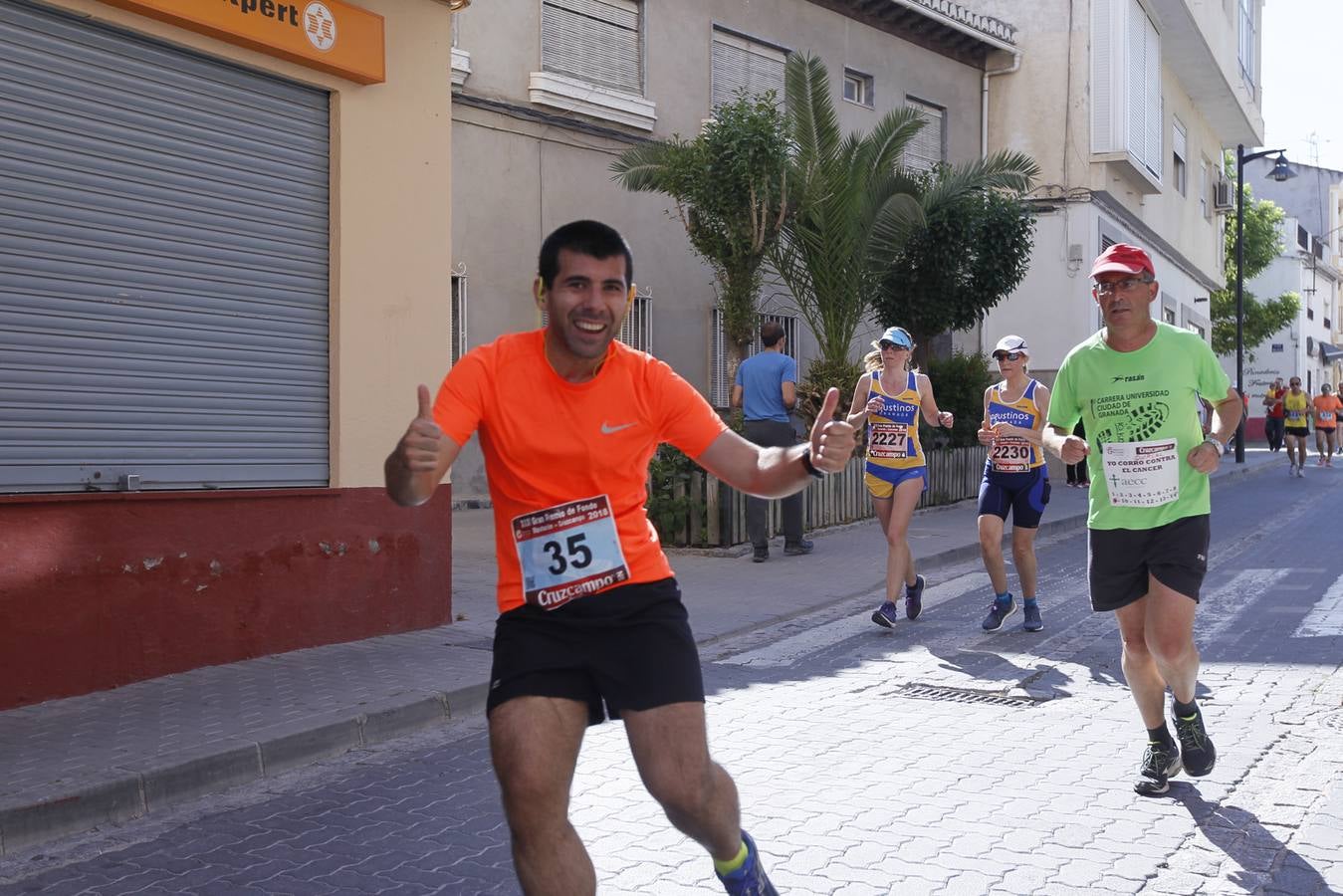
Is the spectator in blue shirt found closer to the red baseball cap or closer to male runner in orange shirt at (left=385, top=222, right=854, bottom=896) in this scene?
the red baseball cap

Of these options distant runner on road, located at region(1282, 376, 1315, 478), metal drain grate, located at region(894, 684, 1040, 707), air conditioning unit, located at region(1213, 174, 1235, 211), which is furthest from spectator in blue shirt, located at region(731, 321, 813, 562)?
air conditioning unit, located at region(1213, 174, 1235, 211)

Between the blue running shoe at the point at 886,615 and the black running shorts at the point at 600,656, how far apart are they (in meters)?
6.22

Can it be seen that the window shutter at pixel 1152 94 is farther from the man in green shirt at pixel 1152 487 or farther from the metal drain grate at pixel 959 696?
the man in green shirt at pixel 1152 487

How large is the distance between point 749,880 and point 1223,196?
40.6m

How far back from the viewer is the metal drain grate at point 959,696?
7215mm

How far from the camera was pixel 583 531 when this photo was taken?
134 inches

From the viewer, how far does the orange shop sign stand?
7.72 metres

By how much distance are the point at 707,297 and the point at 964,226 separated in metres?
3.90

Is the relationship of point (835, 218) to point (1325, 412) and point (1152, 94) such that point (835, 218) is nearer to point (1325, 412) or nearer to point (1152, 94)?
point (1152, 94)

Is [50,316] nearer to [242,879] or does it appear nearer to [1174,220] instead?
[242,879]

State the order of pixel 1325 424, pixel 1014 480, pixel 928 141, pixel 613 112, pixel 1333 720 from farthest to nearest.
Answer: pixel 1325 424 → pixel 928 141 → pixel 613 112 → pixel 1014 480 → pixel 1333 720

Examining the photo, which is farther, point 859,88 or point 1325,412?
point 1325,412

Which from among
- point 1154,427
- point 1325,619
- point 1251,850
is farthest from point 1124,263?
point 1325,619

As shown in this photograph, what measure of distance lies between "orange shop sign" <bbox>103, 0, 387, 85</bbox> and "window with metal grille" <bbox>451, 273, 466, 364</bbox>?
755 centimetres
